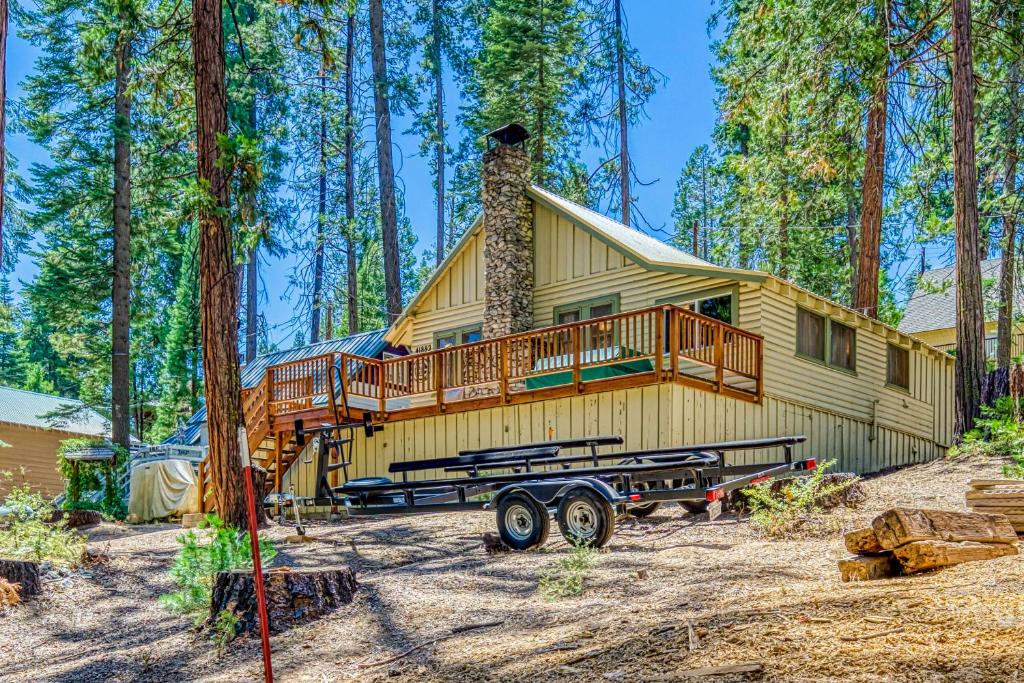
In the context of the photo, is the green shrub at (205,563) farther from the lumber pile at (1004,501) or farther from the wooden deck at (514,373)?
the wooden deck at (514,373)

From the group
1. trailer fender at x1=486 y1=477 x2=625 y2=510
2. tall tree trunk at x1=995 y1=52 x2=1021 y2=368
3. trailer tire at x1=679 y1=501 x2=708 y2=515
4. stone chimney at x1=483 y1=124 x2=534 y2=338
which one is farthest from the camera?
stone chimney at x1=483 y1=124 x2=534 y2=338

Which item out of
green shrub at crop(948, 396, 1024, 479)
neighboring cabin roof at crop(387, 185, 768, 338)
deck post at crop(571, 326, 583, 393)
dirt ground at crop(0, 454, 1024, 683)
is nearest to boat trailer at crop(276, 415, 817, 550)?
dirt ground at crop(0, 454, 1024, 683)

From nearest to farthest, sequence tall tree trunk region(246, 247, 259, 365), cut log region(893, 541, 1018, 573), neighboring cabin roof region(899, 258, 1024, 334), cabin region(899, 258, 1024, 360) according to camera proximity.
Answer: cut log region(893, 541, 1018, 573) → cabin region(899, 258, 1024, 360) → neighboring cabin roof region(899, 258, 1024, 334) → tall tree trunk region(246, 247, 259, 365)

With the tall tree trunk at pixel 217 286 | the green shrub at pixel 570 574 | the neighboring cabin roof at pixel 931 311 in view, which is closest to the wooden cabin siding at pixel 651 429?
the green shrub at pixel 570 574

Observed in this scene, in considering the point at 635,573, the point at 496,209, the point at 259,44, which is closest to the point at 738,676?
the point at 635,573

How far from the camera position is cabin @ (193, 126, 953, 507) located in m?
14.2

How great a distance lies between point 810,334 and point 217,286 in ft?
35.1

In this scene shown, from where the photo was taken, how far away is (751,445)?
364 inches

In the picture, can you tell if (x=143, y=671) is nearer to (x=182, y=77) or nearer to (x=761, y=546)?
(x=761, y=546)

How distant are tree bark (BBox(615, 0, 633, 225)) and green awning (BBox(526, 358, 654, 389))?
15362mm

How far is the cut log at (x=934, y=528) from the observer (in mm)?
5895

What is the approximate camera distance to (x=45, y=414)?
28344 mm

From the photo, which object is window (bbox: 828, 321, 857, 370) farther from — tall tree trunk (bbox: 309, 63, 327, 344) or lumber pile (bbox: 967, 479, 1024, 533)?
tall tree trunk (bbox: 309, 63, 327, 344)

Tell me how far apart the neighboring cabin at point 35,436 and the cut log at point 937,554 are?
26.5m
